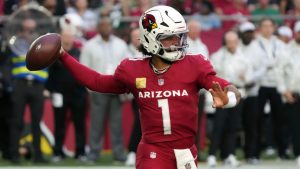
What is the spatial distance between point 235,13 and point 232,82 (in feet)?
8.58

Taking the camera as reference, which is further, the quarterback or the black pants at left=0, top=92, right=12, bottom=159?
the black pants at left=0, top=92, right=12, bottom=159

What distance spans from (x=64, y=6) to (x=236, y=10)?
2996mm

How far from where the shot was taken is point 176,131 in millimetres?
7527

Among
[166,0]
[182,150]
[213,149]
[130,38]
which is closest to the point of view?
[182,150]

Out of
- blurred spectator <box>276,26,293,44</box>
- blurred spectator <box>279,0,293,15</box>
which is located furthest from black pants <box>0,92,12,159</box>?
blurred spectator <box>279,0,293,15</box>

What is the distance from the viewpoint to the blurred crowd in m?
13.5

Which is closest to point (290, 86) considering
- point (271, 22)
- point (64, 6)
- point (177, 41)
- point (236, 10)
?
point (271, 22)

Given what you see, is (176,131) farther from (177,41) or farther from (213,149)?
(213,149)

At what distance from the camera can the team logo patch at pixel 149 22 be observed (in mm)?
7645

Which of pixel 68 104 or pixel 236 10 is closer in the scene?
pixel 68 104

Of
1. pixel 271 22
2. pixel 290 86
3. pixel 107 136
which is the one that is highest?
pixel 271 22

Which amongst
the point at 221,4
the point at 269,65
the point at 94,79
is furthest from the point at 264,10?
the point at 94,79

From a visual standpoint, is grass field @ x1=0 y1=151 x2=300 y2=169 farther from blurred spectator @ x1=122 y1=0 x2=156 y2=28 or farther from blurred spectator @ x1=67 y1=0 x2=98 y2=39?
blurred spectator @ x1=122 y1=0 x2=156 y2=28

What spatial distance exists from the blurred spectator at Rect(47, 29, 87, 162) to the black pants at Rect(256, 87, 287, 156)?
261 cm
